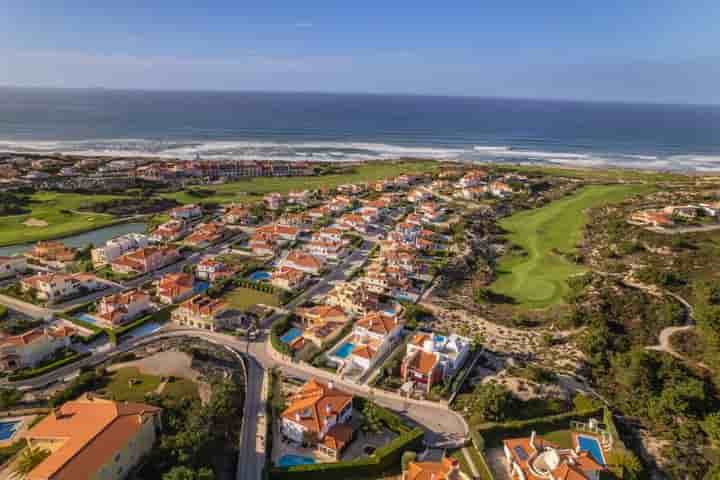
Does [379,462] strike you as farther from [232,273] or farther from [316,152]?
[316,152]

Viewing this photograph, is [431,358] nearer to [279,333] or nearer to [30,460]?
[279,333]

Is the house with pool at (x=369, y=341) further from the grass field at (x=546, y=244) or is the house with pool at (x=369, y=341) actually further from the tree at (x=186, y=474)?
Answer: the grass field at (x=546, y=244)

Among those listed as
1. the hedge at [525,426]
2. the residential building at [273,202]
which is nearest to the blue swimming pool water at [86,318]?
the hedge at [525,426]

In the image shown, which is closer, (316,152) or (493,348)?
(493,348)

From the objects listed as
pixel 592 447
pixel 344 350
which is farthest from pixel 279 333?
pixel 592 447

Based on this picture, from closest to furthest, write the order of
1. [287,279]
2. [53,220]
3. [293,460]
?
1. [293,460]
2. [287,279]
3. [53,220]

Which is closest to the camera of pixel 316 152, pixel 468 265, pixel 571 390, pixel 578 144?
pixel 571 390

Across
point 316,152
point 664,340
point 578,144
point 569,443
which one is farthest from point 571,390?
point 578,144
